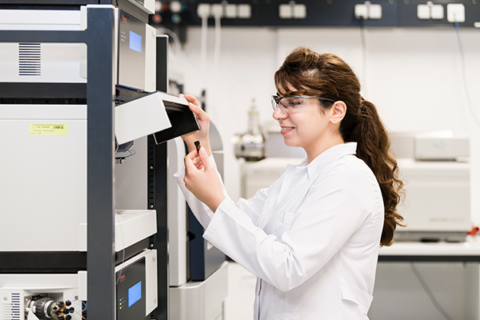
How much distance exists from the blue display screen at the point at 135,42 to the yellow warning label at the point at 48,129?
242 millimetres

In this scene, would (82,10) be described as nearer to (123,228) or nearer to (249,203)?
(123,228)

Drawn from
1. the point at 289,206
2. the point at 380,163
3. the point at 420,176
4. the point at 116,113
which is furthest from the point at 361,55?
the point at 116,113

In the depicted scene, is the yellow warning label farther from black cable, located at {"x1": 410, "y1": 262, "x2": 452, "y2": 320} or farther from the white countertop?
black cable, located at {"x1": 410, "y1": 262, "x2": 452, "y2": 320}

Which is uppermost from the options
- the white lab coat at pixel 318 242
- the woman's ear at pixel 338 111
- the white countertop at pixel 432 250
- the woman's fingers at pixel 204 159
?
the woman's ear at pixel 338 111

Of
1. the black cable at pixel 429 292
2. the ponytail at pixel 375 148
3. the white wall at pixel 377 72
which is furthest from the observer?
the white wall at pixel 377 72

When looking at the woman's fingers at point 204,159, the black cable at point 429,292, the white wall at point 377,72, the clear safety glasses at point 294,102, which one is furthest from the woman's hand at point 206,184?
the black cable at point 429,292

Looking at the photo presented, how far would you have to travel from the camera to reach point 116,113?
2.79 ft

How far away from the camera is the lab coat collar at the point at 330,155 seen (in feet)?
3.47

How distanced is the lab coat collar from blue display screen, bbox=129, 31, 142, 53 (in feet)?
1.73

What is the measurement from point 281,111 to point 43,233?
639 millimetres

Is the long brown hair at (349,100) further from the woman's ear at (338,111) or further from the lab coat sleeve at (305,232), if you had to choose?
the lab coat sleeve at (305,232)

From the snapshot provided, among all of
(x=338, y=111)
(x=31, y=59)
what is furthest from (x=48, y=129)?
(x=338, y=111)

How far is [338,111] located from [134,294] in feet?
2.31

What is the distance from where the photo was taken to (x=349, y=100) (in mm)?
1088
